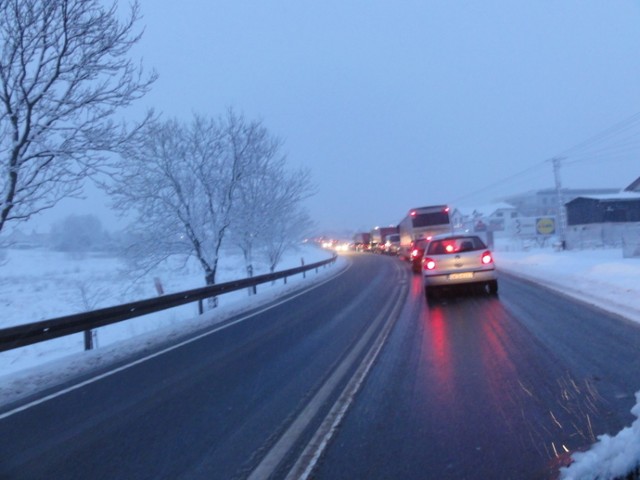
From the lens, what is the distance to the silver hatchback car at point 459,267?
1700cm

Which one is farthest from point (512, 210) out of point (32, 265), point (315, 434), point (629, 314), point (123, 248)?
point (315, 434)

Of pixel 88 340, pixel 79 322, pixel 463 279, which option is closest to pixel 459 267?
pixel 463 279

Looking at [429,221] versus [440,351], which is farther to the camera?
[429,221]

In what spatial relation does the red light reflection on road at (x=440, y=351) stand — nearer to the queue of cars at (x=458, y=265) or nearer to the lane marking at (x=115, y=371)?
the queue of cars at (x=458, y=265)

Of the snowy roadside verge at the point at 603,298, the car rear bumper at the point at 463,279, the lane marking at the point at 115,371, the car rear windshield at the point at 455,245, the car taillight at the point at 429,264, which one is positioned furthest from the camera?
the car rear windshield at the point at 455,245

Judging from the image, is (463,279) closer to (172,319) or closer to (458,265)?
(458,265)

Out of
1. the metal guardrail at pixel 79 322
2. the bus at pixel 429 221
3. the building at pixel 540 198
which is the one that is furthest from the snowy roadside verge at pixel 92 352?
the building at pixel 540 198

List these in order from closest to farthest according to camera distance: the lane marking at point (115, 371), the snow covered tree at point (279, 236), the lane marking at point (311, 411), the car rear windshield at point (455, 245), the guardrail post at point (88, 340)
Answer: the lane marking at point (311, 411)
the lane marking at point (115, 371)
the guardrail post at point (88, 340)
the car rear windshield at point (455, 245)
the snow covered tree at point (279, 236)

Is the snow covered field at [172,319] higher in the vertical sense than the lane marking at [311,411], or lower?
higher

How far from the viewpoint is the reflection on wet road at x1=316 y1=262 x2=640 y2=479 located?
500 centimetres

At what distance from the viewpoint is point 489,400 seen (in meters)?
6.72

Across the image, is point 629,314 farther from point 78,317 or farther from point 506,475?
point 78,317

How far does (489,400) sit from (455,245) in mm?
11056

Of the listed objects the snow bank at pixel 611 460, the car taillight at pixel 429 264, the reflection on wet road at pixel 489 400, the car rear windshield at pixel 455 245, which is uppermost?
the car rear windshield at pixel 455 245
